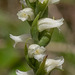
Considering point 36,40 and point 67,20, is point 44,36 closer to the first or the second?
point 36,40

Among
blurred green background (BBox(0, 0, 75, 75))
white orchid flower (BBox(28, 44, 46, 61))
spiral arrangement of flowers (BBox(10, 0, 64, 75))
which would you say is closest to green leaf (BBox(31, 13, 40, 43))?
spiral arrangement of flowers (BBox(10, 0, 64, 75))

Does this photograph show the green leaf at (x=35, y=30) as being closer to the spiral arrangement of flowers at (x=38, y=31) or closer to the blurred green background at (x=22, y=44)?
the spiral arrangement of flowers at (x=38, y=31)

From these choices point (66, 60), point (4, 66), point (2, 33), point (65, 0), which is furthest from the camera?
point (65, 0)

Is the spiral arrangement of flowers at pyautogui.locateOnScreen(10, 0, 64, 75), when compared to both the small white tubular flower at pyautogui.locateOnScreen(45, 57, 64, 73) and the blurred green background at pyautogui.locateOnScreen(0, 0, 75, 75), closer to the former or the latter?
the small white tubular flower at pyautogui.locateOnScreen(45, 57, 64, 73)

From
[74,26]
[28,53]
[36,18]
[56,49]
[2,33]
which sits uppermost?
[36,18]

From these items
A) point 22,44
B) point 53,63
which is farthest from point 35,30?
point 22,44

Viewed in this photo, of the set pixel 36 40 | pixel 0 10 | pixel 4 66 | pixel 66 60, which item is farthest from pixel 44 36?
pixel 0 10

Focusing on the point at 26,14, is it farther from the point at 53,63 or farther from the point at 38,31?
Result: the point at 53,63

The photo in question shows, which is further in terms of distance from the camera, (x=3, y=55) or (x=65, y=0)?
(x=65, y=0)
